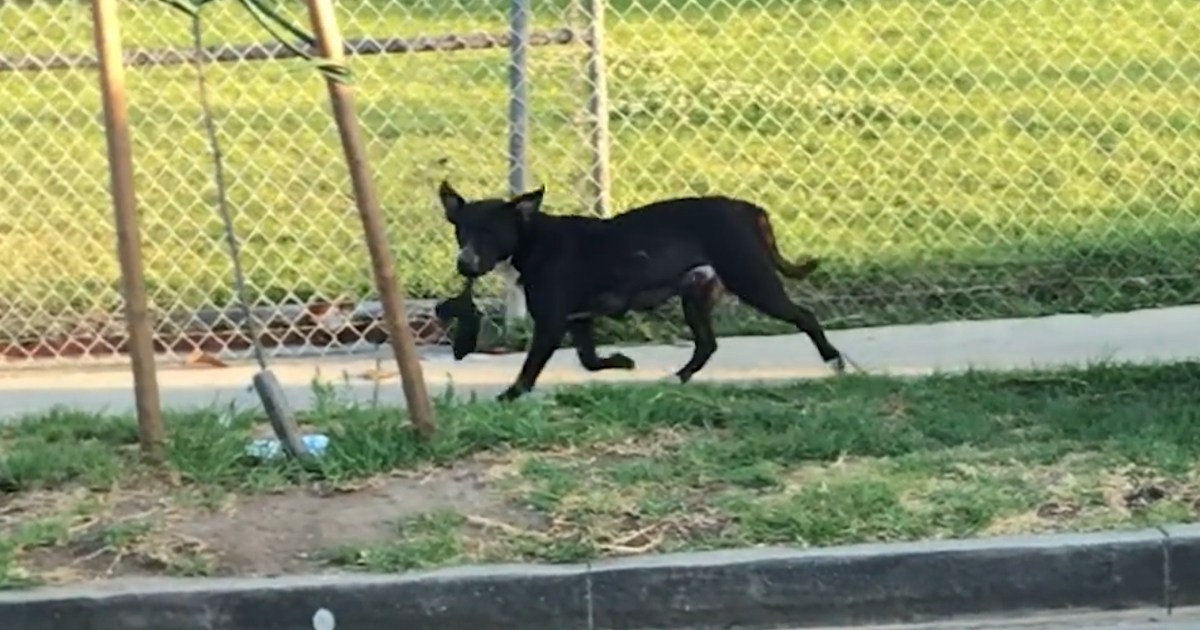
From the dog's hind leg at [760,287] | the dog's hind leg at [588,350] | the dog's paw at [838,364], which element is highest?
the dog's hind leg at [760,287]

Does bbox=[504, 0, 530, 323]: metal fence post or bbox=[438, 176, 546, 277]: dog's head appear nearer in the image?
bbox=[438, 176, 546, 277]: dog's head

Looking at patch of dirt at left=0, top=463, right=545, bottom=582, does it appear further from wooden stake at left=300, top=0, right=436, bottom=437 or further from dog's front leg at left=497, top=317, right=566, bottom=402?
dog's front leg at left=497, top=317, right=566, bottom=402

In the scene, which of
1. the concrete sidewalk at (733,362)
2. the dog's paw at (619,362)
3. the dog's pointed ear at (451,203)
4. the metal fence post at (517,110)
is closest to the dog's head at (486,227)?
the dog's pointed ear at (451,203)

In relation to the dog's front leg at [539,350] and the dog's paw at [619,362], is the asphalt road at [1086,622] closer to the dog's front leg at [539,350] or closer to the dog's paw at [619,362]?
the dog's front leg at [539,350]

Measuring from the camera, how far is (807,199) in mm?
9656

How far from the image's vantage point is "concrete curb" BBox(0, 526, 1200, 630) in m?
4.79

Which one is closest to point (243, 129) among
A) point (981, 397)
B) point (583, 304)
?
point (583, 304)

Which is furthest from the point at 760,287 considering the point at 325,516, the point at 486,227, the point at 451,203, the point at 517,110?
the point at 325,516

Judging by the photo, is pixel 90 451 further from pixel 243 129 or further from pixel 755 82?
pixel 755 82

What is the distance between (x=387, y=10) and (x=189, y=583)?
9.41 metres

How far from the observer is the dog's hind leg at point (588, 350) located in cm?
668

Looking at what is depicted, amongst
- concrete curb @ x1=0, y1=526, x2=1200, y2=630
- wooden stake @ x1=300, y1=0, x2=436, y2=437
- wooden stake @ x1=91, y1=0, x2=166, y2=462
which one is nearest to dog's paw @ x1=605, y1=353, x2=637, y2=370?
wooden stake @ x1=300, y1=0, x2=436, y2=437

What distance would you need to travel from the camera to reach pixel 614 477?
18.0ft

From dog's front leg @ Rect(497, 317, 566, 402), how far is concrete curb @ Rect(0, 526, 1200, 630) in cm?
153
